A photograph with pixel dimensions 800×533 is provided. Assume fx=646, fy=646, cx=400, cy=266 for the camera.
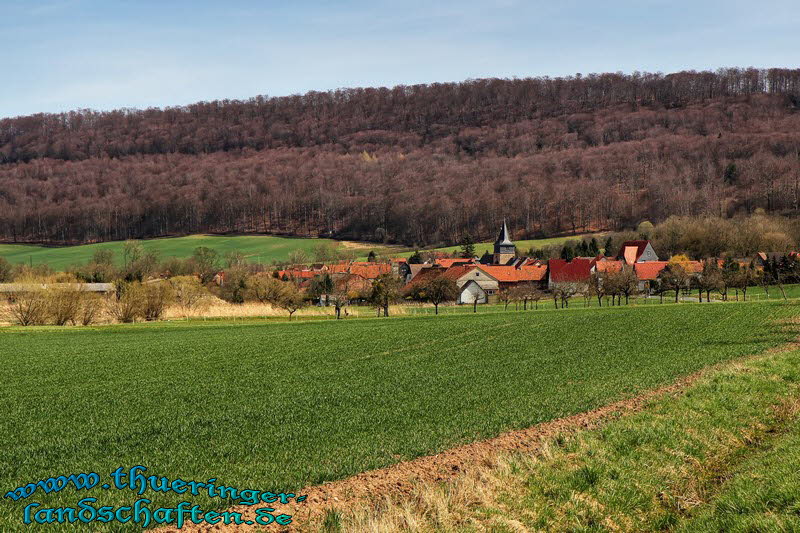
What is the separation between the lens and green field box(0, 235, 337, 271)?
136375 mm

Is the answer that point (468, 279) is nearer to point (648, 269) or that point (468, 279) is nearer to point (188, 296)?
point (648, 269)

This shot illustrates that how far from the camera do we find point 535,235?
522ft

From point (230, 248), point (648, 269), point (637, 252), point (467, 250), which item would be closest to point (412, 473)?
point (648, 269)

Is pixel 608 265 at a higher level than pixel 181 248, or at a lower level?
lower

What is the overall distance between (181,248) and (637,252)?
98032 millimetres

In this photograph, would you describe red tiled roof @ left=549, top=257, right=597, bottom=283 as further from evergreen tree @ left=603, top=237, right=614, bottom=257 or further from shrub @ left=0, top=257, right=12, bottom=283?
shrub @ left=0, top=257, right=12, bottom=283

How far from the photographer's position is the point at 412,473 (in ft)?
38.8

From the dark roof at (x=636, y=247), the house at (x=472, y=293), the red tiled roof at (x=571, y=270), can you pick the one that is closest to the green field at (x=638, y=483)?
the house at (x=472, y=293)

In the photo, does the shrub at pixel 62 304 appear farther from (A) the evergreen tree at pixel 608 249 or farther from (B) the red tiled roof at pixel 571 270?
(A) the evergreen tree at pixel 608 249

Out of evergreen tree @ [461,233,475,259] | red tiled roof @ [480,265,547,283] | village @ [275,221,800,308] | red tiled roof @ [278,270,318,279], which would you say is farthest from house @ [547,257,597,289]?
red tiled roof @ [278,270,318,279]

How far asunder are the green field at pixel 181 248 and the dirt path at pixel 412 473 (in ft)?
391

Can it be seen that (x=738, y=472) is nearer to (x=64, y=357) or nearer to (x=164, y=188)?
(x=64, y=357)

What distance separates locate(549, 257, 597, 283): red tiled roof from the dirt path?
86.2 m

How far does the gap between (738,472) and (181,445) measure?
11366mm
